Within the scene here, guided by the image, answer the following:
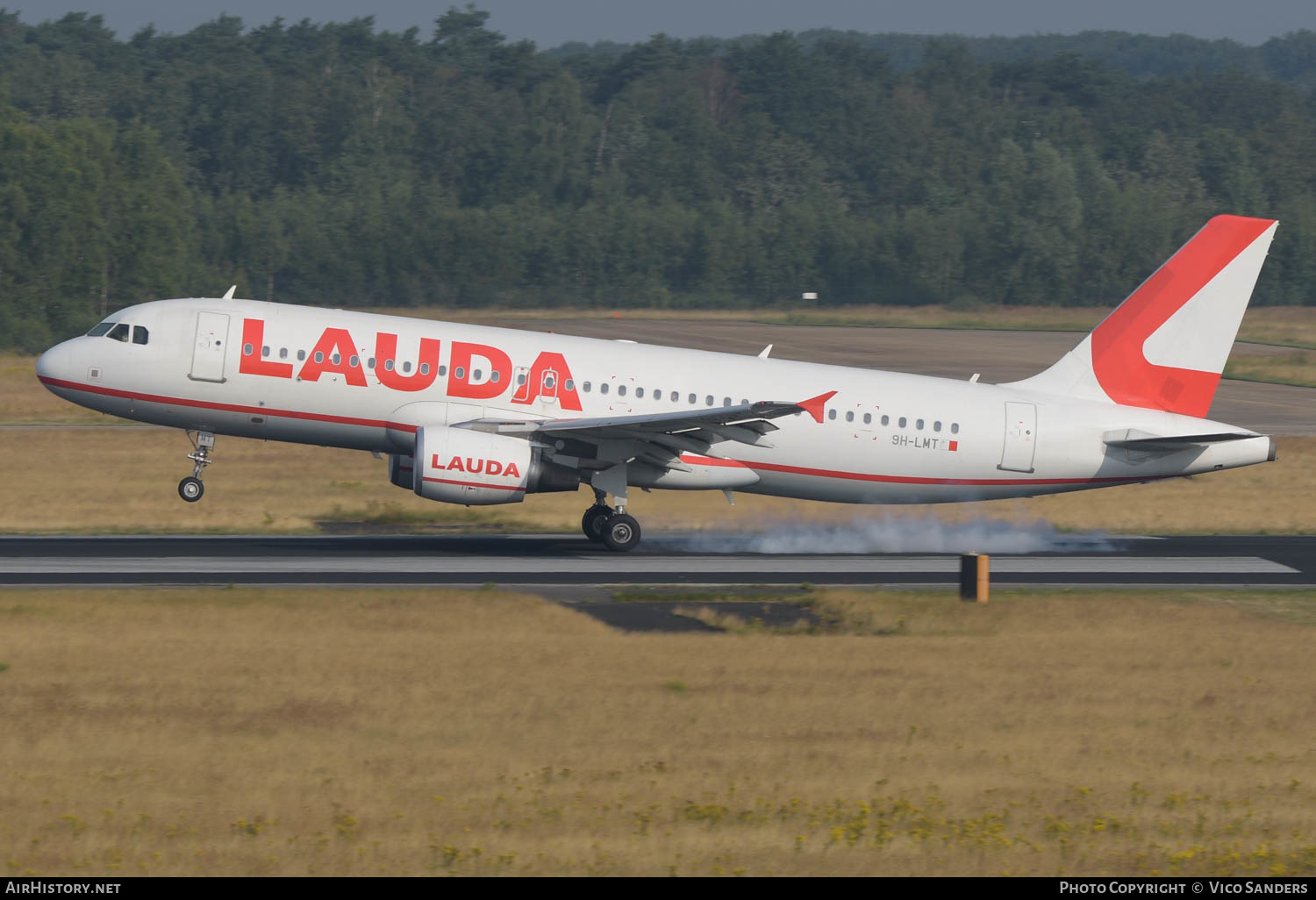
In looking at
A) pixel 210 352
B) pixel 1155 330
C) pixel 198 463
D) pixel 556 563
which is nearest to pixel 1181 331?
pixel 1155 330

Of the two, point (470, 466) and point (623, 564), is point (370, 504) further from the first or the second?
point (623, 564)

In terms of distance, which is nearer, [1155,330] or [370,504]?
[1155,330]

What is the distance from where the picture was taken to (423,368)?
30500mm

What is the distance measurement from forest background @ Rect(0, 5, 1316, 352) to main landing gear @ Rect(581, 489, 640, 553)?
2389 inches

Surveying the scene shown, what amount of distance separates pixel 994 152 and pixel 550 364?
5424 inches

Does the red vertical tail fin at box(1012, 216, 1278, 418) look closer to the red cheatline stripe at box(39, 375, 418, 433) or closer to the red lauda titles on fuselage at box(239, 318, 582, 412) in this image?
the red lauda titles on fuselage at box(239, 318, 582, 412)

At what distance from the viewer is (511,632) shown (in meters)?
22.7

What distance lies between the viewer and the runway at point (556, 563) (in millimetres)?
28312

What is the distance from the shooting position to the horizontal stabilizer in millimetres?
31938

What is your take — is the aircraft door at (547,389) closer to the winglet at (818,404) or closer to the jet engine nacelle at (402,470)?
the jet engine nacelle at (402,470)

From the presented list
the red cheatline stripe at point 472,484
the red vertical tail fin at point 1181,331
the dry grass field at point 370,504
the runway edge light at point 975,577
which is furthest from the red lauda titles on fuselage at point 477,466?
the red vertical tail fin at point 1181,331

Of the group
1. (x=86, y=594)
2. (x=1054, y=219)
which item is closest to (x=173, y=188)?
(x=1054, y=219)

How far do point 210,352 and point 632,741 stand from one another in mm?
16640

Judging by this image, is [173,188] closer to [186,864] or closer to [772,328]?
[772,328]
